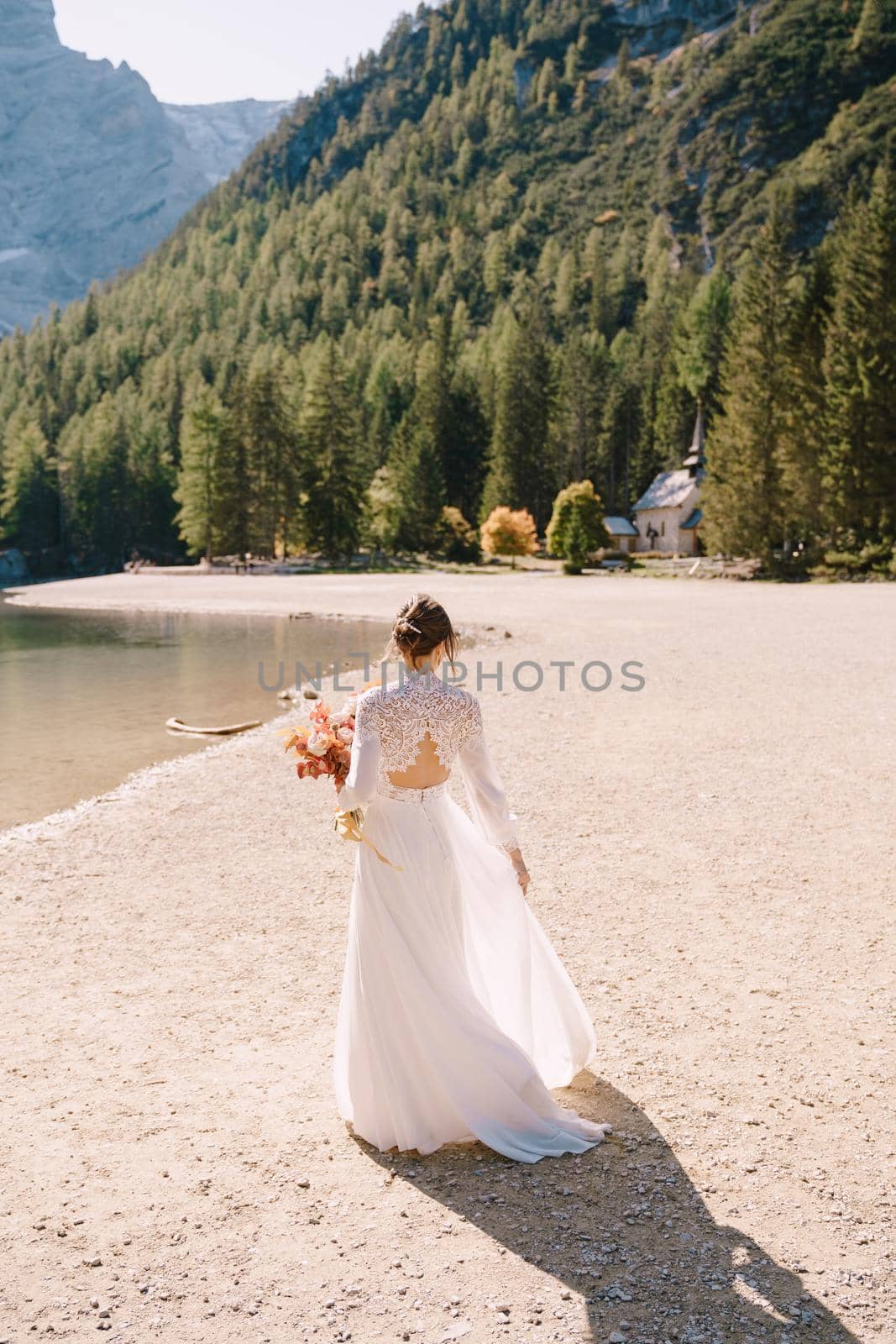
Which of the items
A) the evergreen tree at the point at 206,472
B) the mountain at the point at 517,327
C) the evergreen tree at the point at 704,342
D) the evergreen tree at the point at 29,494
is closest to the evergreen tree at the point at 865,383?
the mountain at the point at 517,327

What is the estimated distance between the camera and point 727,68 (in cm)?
15825

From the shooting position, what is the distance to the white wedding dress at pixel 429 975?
4.06 m

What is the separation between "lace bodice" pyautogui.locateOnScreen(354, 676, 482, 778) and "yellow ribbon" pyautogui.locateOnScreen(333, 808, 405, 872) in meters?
0.24

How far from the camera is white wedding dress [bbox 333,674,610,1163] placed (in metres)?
4.06

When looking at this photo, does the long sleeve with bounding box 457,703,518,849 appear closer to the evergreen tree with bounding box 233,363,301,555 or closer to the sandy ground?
the sandy ground

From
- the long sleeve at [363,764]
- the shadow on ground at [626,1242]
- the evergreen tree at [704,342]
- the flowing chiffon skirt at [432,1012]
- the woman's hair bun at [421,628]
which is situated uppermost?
the evergreen tree at [704,342]

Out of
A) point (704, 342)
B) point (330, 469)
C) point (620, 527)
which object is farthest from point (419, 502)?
point (704, 342)

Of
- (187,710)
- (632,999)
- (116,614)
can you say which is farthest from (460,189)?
(632,999)

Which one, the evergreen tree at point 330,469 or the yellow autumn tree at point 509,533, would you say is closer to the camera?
the yellow autumn tree at point 509,533

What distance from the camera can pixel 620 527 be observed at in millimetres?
78750

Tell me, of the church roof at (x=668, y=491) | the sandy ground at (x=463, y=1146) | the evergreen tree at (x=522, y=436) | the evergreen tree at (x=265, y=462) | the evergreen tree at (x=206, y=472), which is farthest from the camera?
the evergreen tree at (x=522, y=436)

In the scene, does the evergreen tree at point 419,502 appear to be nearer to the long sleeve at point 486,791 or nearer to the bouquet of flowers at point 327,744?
the bouquet of flowers at point 327,744

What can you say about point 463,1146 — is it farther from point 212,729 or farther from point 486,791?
point 212,729

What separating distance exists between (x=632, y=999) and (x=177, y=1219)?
2831 mm
